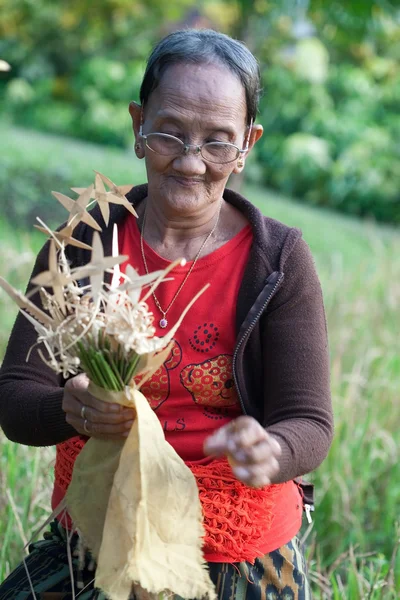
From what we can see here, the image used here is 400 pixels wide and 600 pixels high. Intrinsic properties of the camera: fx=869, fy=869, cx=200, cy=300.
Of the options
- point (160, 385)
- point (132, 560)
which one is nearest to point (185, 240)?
point (160, 385)

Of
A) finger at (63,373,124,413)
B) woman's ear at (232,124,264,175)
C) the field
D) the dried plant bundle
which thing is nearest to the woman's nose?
woman's ear at (232,124,264,175)

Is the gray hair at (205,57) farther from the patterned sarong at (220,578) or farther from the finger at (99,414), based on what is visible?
the patterned sarong at (220,578)

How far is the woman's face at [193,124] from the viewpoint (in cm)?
175

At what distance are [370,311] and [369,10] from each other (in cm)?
190

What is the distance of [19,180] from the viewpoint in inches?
271

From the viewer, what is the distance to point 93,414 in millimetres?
1534

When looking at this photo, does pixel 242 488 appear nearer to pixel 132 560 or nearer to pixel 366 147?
pixel 132 560

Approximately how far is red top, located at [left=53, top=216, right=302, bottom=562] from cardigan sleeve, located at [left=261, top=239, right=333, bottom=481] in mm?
91

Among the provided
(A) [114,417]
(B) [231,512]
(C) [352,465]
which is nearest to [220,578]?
(B) [231,512]

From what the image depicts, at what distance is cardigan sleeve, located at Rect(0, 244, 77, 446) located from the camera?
176 cm

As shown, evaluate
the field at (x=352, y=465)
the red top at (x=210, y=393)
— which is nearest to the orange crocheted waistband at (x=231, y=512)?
the red top at (x=210, y=393)

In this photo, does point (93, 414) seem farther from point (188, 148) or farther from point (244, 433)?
point (188, 148)

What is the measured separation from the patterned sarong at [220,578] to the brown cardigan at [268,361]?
0.78 ft

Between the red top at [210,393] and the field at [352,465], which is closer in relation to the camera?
the red top at [210,393]
